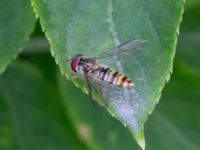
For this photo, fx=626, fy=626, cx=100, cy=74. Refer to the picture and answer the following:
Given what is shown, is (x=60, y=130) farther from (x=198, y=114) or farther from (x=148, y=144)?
(x=198, y=114)

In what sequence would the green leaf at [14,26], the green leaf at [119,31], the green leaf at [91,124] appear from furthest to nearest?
1. the green leaf at [91,124]
2. the green leaf at [14,26]
3. the green leaf at [119,31]

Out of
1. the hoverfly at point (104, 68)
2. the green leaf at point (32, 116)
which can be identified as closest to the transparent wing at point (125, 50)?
the hoverfly at point (104, 68)

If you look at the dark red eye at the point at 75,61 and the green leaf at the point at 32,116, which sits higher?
the dark red eye at the point at 75,61

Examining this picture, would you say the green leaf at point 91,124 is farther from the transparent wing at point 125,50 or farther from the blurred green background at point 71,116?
the transparent wing at point 125,50

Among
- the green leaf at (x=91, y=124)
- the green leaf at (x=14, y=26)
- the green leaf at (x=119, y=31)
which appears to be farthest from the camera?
the green leaf at (x=91, y=124)

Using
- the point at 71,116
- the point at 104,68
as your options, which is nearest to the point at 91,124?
the point at 71,116

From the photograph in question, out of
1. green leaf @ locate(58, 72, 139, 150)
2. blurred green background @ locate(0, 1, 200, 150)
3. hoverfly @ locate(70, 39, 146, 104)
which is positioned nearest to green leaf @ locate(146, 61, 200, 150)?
blurred green background @ locate(0, 1, 200, 150)

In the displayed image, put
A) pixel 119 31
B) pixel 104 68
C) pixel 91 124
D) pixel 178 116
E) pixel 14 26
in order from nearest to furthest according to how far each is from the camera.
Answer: pixel 119 31 < pixel 104 68 < pixel 14 26 < pixel 91 124 < pixel 178 116

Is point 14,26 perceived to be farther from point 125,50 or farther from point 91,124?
point 91,124

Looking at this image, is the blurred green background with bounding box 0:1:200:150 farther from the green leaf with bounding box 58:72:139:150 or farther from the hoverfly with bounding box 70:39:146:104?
the hoverfly with bounding box 70:39:146:104
